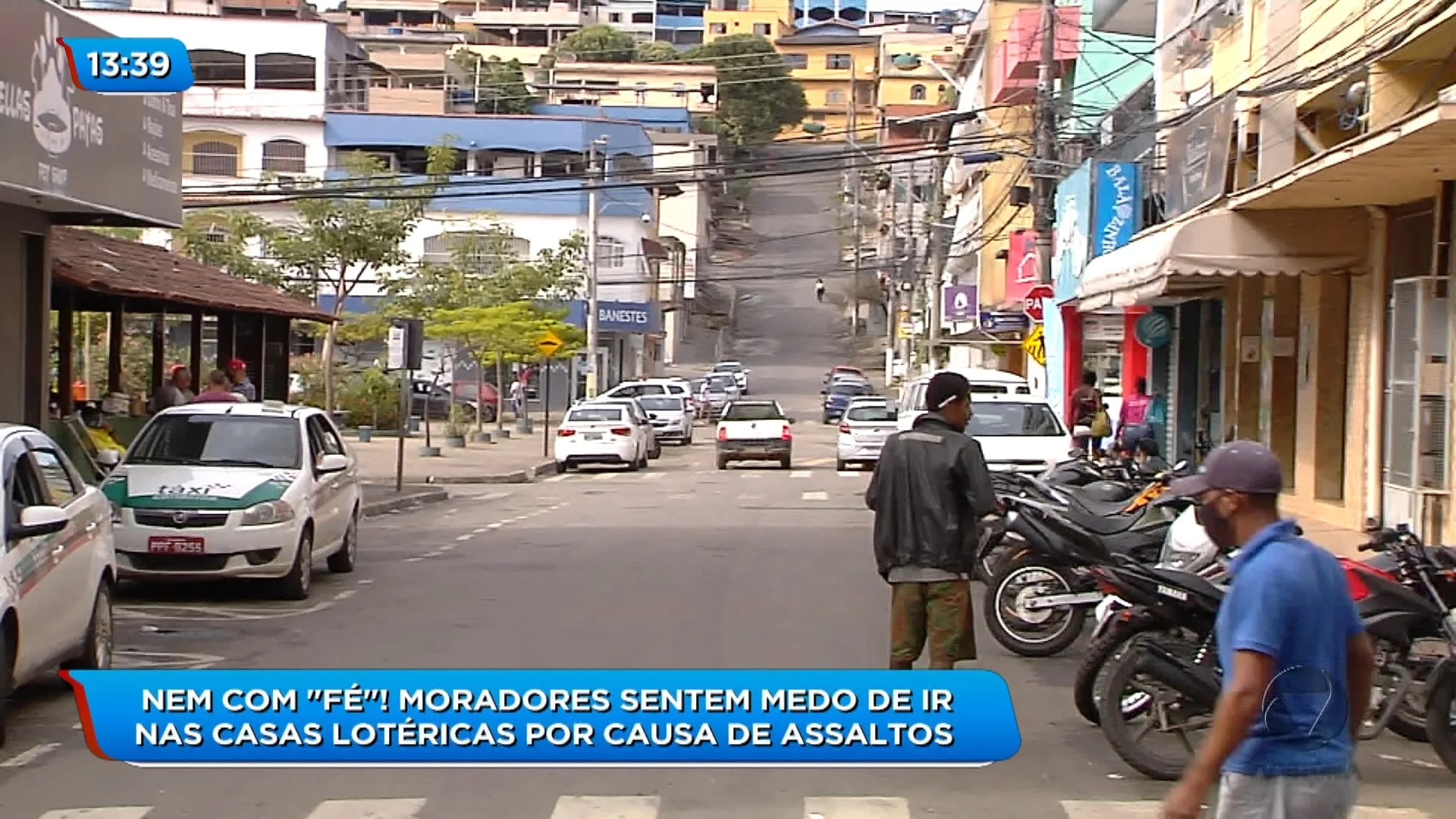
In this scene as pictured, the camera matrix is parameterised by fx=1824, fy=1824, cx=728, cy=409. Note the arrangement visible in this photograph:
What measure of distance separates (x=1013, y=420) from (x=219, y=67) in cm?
5288

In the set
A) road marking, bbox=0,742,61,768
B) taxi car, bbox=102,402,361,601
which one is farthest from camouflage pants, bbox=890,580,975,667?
taxi car, bbox=102,402,361,601

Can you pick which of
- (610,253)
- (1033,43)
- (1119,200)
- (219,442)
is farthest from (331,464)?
(610,253)

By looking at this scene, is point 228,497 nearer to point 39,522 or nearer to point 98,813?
point 39,522

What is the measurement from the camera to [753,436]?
1542 inches

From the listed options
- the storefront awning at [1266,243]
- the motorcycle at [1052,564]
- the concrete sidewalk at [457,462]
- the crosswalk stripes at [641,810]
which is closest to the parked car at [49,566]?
the crosswalk stripes at [641,810]

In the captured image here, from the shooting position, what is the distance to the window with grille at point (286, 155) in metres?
67.1

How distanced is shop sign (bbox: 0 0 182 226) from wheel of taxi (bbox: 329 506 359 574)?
4.29m

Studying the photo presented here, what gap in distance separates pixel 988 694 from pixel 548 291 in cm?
4636

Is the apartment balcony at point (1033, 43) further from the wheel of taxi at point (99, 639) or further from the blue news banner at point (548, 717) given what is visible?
the wheel of taxi at point (99, 639)

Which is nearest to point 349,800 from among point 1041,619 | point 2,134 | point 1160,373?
point 1041,619

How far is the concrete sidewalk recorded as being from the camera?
34.5 metres

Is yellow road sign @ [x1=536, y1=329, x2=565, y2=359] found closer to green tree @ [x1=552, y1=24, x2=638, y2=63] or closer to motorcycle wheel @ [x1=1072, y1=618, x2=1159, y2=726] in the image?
motorcycle wheel @ [x1=1072, y1=618, x2=1159, y2=726]

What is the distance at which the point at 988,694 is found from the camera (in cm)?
1114
